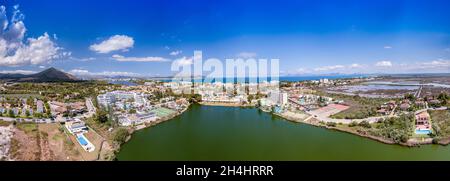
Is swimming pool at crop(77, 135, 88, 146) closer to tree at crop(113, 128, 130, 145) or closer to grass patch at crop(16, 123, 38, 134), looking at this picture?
tree at crop(113, 128, 130, 145)

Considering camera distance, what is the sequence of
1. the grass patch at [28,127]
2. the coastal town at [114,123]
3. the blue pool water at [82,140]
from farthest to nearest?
the grass patch at [28,127] → the blue pool water at [82,140] → the coastal town at [114,123]

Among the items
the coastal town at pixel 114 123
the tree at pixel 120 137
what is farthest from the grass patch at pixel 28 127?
the tree at pixel 120 137

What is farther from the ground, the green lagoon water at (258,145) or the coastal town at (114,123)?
the coastal town at (114,123)

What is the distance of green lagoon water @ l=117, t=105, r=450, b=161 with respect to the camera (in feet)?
13.0

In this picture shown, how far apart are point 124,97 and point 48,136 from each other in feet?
20.1

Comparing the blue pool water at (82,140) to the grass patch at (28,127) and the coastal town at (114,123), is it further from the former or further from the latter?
the grass patch at (28,127)

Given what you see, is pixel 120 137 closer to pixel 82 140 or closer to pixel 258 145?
pixel 82 140

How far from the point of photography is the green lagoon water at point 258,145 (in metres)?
3.96

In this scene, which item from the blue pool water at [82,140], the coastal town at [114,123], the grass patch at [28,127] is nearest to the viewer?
the coastal town at [114,123]

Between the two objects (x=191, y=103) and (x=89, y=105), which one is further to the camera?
(x=191, y=103)

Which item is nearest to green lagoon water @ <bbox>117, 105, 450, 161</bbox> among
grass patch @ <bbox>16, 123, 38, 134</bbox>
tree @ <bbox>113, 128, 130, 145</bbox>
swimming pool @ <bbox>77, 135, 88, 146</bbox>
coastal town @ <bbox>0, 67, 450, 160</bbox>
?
tree @ <bbox>113, 128, 130, 145</bbox>
